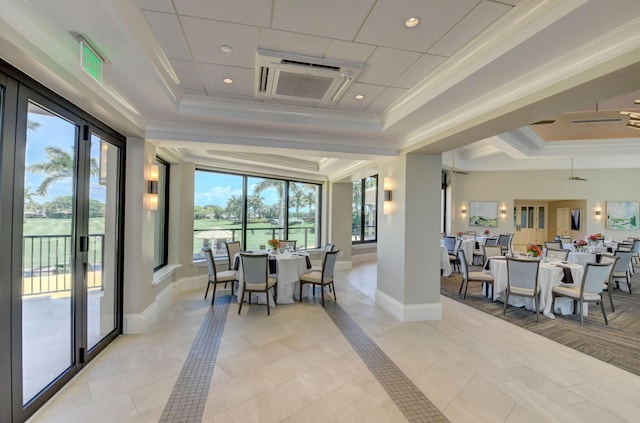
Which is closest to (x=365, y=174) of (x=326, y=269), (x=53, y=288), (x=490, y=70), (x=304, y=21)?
(x=326, y=269)

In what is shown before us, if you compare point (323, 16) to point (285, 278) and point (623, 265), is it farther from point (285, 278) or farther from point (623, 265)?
point (623, 265)

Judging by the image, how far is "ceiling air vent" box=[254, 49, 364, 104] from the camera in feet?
8.29

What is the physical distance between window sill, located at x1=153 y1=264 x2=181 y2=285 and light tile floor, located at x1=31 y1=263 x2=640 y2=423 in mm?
696

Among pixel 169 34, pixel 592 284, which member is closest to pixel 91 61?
pixel 169 34

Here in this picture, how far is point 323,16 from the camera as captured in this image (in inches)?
78.1

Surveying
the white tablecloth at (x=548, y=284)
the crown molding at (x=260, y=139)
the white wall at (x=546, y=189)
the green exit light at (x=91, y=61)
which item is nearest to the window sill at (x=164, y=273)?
the crown molding at (x=260, y=139)

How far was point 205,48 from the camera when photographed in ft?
7.91

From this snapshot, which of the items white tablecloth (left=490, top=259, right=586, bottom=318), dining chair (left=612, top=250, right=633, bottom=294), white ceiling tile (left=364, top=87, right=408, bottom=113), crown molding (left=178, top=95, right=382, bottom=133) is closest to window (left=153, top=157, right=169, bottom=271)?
crown molding (left=178, top=95, right=382, bottom=133)

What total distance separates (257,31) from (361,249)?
27.4ft

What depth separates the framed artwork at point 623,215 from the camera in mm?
10320

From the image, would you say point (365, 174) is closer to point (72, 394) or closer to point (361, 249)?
point (361, 249)

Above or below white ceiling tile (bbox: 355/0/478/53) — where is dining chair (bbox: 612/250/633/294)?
below

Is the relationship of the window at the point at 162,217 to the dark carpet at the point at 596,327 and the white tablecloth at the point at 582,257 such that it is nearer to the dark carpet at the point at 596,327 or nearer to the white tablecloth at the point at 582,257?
the dark carpet at the point at 596,327

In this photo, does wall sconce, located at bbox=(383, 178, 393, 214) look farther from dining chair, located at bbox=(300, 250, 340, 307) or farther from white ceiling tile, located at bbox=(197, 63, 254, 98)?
white ceiling tile, located at bbox=(197, 63, 254, 98)
